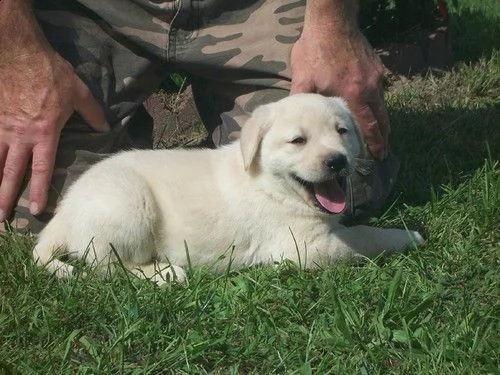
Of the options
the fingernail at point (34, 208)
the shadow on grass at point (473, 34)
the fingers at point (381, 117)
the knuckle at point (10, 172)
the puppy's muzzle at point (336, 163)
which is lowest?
the shadow on grass at point (473, 34)

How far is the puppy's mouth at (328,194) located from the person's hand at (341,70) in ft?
1.45

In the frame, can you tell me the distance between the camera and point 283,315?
301cm

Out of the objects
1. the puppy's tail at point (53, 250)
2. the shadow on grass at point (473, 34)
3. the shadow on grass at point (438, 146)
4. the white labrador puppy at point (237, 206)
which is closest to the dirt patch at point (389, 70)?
the shadow on grass at point (473, 34)

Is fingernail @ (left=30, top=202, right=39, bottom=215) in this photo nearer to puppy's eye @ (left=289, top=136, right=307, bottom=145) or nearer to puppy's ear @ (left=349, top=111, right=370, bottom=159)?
puppy's eye @ (left=289, top=136, right=307, bottom=145)

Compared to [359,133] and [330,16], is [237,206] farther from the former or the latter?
[330,16]

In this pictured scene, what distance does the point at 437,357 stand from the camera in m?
2.68

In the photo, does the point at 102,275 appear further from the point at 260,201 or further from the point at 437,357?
the point at 437,357

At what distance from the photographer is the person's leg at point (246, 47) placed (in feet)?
13.5

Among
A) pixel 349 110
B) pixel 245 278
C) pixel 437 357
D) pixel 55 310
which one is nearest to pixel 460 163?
pixel 349 110

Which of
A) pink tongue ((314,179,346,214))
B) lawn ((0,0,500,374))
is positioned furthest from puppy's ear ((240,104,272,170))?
lawn ((0,0,500,374))

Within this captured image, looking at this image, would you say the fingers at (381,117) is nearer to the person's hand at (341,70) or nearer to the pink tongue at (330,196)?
the person's hand at (341,70)

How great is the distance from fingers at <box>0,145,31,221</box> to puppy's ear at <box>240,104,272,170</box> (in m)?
1.00

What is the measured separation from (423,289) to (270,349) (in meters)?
0.66

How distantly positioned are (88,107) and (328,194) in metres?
1.20
